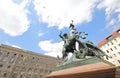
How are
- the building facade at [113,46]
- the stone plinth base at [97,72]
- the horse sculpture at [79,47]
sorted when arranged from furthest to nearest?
the building facade at [113,46]
the horse sculpture at [79,47]
the stone plinth base at [97,72]

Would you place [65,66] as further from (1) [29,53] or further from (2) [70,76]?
(1) [29,53]

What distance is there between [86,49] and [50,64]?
145 ft

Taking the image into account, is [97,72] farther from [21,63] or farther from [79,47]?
[21,63]

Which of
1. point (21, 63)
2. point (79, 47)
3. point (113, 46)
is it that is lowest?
point (79, 47)

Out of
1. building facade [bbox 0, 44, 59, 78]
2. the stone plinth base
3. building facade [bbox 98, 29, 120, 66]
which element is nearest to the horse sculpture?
the stone plinth base

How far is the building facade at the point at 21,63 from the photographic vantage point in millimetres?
40281

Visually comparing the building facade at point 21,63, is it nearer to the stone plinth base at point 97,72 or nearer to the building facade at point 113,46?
the building facade at point 113,46

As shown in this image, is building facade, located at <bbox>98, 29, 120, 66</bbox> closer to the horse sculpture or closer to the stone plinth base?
the horse sculpture

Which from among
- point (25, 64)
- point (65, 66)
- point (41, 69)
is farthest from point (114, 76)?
point (41, 69)

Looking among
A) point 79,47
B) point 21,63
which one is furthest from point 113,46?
point 79,47

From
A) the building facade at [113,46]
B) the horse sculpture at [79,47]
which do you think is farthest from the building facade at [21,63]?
the horse sculpture at [79,47]

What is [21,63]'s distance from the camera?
144 ft

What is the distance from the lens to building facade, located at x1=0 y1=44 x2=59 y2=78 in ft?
132

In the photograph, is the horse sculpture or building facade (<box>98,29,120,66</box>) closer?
the horse sculpture
